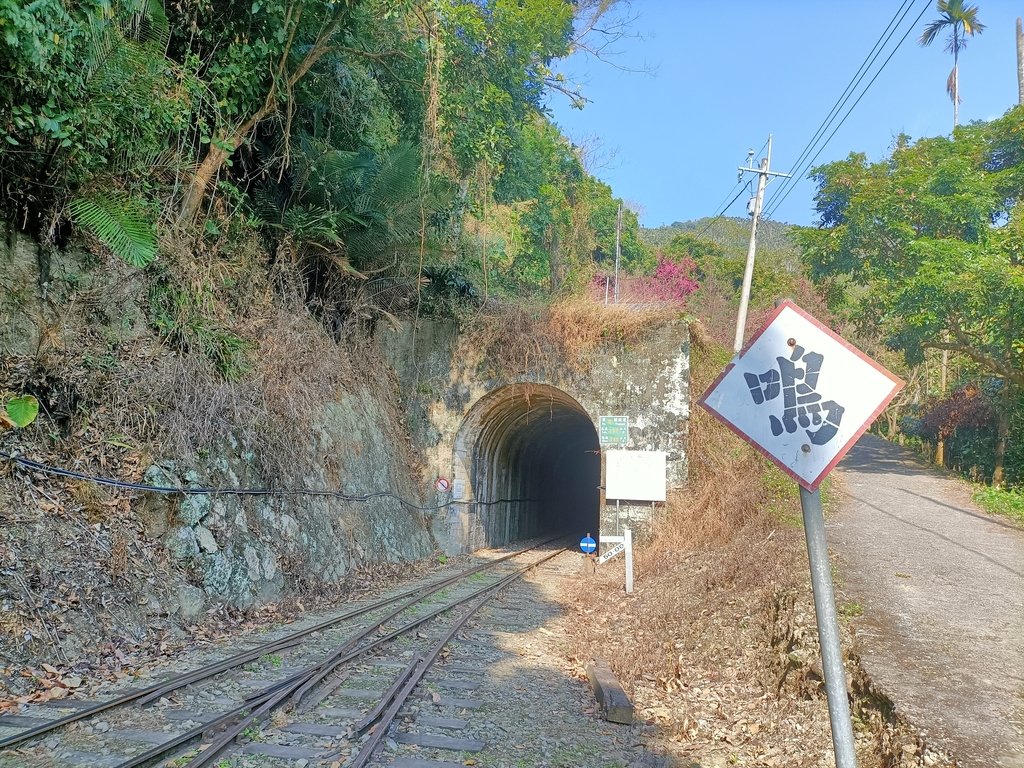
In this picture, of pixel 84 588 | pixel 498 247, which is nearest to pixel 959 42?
pixel 498 247

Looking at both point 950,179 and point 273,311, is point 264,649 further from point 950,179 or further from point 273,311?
point 950,179

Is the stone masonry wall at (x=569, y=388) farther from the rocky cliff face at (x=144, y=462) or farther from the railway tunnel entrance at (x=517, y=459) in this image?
the rocky cliff face at (x=144, y=462)

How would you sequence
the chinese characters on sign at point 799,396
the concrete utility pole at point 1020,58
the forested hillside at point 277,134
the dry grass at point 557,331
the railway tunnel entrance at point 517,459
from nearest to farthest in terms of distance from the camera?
the chinese characters on sign at point 799,396 → the forested hillside at point 277,134 → the dry grass at point 557,331 → the railway tunnel entrance at point 517,459 → the concrete utility pole at point 1020,58

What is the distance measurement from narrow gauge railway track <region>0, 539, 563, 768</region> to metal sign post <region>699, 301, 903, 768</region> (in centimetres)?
314

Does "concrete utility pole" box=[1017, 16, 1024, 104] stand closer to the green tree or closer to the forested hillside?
the green tree

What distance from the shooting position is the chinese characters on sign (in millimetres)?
2395

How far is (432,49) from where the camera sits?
10.0 m

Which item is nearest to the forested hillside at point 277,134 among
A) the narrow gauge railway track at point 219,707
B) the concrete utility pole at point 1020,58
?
the narrow gauge railway track at point 219,707

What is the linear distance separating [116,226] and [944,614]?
8.93 meters

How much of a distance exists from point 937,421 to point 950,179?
895 centimetres

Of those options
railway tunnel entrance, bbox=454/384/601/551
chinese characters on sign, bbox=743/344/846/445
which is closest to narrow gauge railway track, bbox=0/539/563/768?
chinese characters on sign, bbox=743/344/846/445

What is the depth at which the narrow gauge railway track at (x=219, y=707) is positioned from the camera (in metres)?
4.23

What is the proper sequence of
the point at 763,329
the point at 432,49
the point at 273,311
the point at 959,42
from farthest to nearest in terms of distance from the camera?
1. the point at 959,42
2. the point at 273,311
3. the point at 432,49
4. the point at 763,329

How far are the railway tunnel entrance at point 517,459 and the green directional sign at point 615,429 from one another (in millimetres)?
873
